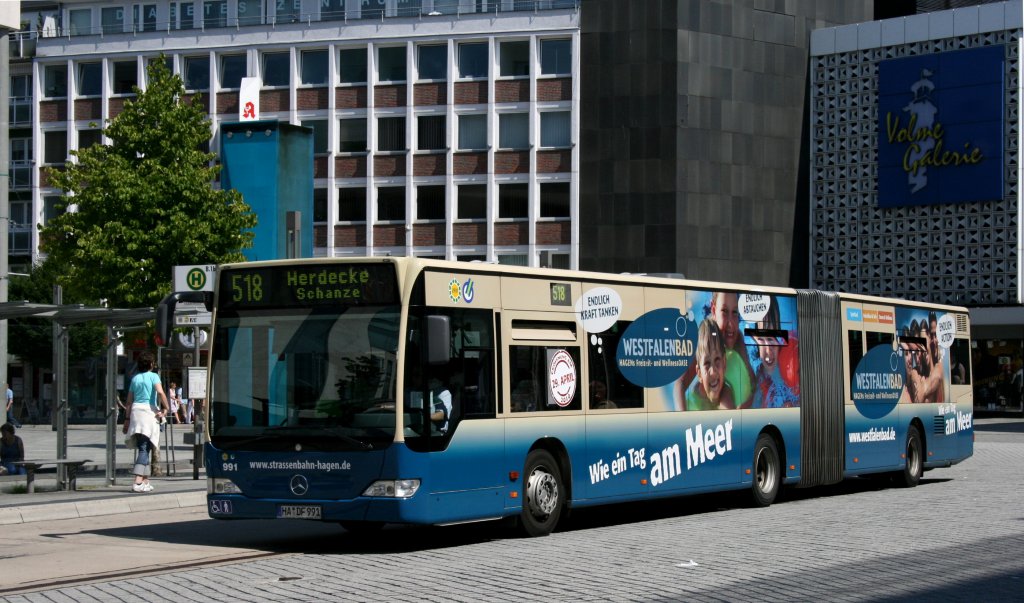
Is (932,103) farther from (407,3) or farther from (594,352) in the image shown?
(594,352)

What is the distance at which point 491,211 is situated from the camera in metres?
59.6

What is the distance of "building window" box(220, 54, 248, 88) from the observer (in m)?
61.9

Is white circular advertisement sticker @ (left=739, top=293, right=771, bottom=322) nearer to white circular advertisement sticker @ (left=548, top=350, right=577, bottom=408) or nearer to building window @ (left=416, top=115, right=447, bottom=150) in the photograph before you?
white circular advertisement sticker @ (left=548, top=350, right=577, bottom=408)

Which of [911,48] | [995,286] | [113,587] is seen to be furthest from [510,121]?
[113,587]

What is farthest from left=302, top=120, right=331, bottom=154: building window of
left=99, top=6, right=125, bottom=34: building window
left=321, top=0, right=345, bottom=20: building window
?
left=99, top=6, right=125, bottom=34: building window

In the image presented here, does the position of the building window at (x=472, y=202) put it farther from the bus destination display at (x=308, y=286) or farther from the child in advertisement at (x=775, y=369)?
the bus destination display at (x=308, y=286)

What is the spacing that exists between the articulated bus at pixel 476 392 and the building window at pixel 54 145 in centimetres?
5058

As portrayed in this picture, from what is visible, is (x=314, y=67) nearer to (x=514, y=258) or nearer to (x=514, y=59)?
(x=514, y=59)

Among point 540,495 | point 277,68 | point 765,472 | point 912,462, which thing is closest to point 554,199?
point 277,68

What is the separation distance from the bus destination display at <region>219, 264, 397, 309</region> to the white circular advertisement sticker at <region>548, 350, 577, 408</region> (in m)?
2.41

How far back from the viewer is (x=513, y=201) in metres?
59.7

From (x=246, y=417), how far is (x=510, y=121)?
46.4 meters

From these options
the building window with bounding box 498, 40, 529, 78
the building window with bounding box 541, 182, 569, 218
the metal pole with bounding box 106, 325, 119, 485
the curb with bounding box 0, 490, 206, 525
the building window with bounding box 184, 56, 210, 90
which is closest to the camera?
the curb with bounding box 0, 490, 206, 525

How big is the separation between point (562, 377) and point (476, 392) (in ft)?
4.92
